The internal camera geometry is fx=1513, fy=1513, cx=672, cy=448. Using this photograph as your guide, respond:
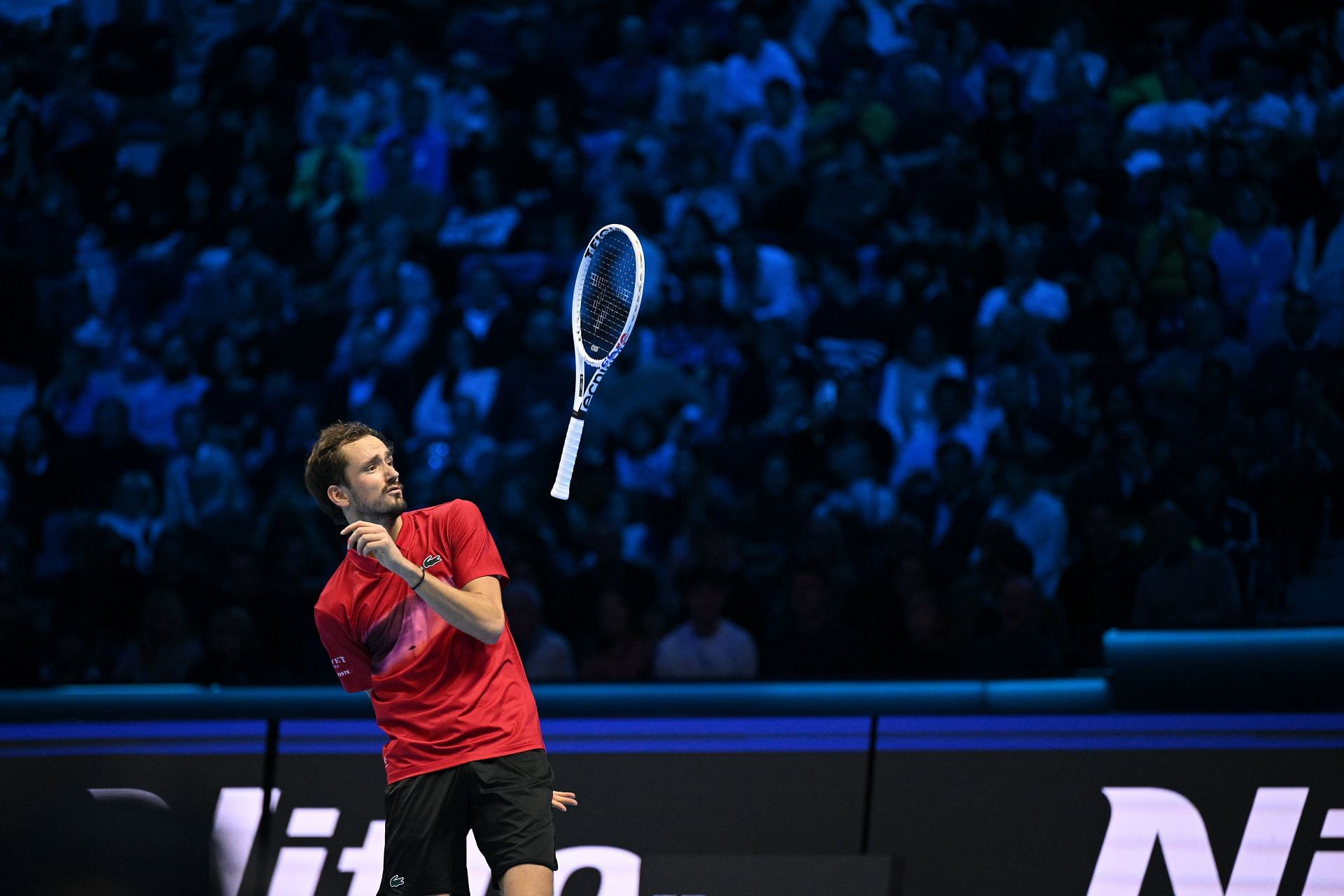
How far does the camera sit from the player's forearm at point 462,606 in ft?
11.6

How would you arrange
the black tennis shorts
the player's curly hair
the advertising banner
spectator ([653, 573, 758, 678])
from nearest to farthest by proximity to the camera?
the black tennis shorts → the player's curly hair → the advertising banner → spectator ([653, 573, 758, 678])

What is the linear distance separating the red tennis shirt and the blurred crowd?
9.78 ft

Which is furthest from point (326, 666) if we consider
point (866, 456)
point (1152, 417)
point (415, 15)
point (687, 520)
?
point (415, 15)

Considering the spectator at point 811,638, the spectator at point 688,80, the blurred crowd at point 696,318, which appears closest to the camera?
the spectator at point 811,638

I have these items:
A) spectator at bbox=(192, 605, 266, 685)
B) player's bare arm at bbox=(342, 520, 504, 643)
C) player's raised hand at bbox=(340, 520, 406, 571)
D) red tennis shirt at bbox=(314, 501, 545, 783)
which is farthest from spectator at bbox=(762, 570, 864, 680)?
player's raised hand at bbox=(340, 520, 406, 571)

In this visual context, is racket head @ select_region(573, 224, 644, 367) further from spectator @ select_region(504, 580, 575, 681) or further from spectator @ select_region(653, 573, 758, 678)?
spectator @ select_region(504, 580, 575, 681)

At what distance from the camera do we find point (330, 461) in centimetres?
384

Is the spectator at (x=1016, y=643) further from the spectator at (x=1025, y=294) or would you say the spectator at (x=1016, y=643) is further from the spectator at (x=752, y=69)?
the spectator at (x=752, y=69)

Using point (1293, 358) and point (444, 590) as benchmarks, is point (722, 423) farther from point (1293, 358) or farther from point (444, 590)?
point (444, 590)

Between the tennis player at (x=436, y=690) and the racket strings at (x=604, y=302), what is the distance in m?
0.96

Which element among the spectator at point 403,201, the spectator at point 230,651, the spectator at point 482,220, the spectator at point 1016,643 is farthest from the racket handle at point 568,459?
the spectator at point 403,201

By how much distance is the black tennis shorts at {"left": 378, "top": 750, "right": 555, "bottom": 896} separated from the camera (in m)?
3.72

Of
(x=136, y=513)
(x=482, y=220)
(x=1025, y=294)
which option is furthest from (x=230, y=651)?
(x=1025, y=294)

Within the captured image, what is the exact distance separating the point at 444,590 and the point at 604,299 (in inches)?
58.6
